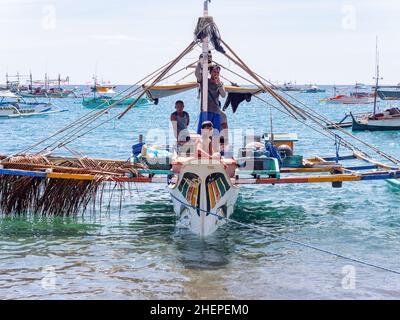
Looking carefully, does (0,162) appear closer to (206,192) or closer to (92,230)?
(92,230)

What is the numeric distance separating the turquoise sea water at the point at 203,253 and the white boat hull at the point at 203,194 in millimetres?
468

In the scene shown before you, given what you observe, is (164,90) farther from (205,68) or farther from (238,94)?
(205,68)

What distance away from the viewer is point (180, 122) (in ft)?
53.1

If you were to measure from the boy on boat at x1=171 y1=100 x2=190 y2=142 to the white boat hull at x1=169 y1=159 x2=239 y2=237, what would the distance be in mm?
2334

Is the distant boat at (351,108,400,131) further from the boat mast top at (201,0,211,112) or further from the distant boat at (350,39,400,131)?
the boat mast top at (201,0,211,112)

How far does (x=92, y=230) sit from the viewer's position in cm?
1509

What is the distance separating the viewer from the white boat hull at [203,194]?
1298 centimetres

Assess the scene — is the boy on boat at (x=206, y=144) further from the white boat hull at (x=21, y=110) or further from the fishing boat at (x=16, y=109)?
the white boat hull at (x=21, y=110)

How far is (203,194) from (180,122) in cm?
357

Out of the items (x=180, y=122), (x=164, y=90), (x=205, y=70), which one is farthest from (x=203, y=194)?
(x=164, y=90)

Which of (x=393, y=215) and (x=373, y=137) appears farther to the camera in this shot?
(x=373, y=137)

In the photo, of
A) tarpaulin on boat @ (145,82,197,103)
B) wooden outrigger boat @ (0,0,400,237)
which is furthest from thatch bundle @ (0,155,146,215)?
tarpaulin on boat @ (145,82,197,103)

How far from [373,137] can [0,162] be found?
34545 millimetres

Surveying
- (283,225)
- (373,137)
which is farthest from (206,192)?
(373,137)
